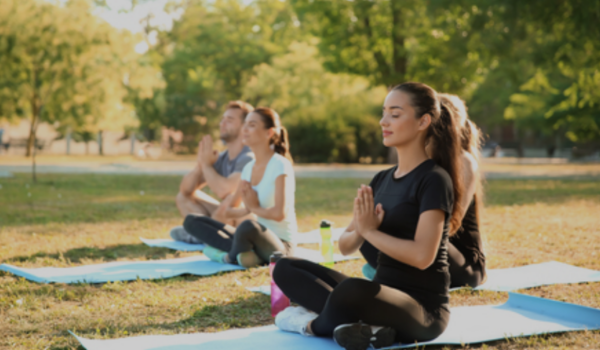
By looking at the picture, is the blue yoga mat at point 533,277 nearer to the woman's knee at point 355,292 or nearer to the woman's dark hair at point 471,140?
the woman's dark hair at point 471,140

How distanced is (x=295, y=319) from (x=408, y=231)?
975 mm

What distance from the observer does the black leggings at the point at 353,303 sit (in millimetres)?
2988

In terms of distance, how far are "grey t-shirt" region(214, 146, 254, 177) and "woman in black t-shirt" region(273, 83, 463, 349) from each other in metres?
3.46

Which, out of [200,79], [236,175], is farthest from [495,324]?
[200,79]

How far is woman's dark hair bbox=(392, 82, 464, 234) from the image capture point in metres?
3.11

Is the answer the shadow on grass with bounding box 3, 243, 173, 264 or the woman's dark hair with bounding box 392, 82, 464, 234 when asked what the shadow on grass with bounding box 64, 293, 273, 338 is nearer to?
the woman's dark hair with bounding box 392, 82, 464, 234

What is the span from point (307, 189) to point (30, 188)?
637cm

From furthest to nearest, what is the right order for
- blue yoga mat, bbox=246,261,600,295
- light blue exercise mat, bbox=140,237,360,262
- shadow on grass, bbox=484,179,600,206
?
1. shadow on grass, bbox=484,179,600,206
2. light blue exercise mat, bbox=140,237,360,262
3. blue yoga mat, bbox=246,261,600,295

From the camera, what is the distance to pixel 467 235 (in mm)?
4438

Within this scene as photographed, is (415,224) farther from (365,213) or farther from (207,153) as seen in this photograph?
(207,153)

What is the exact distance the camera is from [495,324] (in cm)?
376

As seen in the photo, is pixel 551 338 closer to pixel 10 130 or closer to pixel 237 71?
pixel 237 71

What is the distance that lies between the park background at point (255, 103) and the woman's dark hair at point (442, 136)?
0.95 m

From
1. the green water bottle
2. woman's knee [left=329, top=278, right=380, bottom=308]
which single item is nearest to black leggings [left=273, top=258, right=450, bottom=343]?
woman's knee [left=329, top=278, right=380, bottom=308]
